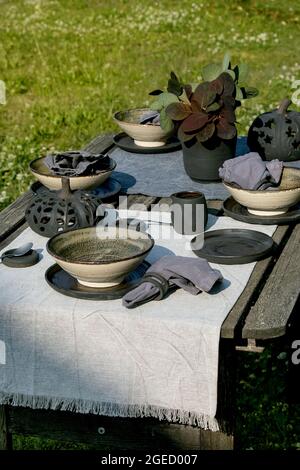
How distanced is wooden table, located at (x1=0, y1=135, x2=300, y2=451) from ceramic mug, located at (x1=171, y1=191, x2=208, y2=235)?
0.34 meters

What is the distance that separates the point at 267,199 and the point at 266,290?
2.34 ft

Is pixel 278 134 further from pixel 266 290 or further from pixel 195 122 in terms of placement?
pixel 266 290

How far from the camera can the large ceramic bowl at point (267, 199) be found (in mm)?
3729

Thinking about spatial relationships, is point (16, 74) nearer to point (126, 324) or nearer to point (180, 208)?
point (180, 208)

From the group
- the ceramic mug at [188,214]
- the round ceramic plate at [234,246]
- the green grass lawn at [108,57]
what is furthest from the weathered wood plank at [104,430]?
the green grass lawn at [108,57]

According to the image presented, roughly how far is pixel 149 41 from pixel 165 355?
29.2ft

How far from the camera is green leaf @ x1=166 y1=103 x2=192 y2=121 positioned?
4145 millimetres

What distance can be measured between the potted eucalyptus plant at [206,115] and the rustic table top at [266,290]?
0.38 m

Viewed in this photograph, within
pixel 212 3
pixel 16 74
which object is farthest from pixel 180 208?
pixel 212 3

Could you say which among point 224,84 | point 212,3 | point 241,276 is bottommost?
point 212,3

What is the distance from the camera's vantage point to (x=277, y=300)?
304cm

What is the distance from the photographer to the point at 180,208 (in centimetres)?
368

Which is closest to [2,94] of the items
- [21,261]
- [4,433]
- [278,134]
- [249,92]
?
[278,134]

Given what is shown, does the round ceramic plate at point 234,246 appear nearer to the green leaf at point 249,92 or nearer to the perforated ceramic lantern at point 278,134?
the green leaf at point 249,92
